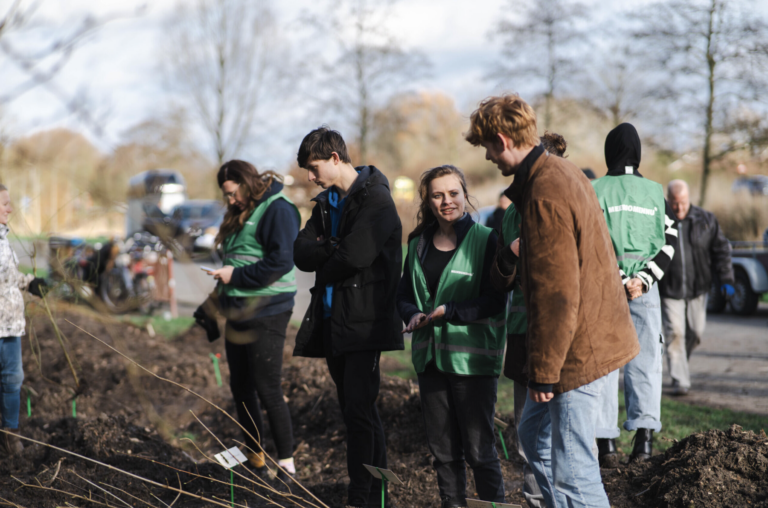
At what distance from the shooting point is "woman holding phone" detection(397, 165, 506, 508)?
3.02 metres

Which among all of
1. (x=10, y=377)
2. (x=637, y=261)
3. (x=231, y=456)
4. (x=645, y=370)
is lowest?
(x=231, y=456)

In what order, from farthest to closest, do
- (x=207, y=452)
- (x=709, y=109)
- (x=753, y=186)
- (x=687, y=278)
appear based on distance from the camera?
1. (x=753, y=186)
2. (x=709, y=109)
3. (x=687, y=278)
4. (x=207, y=452)

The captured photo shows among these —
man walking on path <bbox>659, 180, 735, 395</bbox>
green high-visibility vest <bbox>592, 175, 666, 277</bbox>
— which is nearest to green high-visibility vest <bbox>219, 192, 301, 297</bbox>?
green high-visibility vest <bbox>592, 175, 666, 277</bbox>

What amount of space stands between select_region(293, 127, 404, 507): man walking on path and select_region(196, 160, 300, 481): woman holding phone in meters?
0.67

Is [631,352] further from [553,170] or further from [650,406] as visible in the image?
[650,406]

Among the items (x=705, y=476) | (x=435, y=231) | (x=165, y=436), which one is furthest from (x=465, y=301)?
(x=165, y=436)

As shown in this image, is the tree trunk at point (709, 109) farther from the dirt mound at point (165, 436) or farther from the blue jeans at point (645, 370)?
the blue jeans at point (645, 370)

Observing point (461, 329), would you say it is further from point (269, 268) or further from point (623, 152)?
point (623, 152)

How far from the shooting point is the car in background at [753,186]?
636 inches

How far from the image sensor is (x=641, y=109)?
15.8 meters

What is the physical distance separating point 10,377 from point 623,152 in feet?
13.8

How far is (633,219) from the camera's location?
12.2ft

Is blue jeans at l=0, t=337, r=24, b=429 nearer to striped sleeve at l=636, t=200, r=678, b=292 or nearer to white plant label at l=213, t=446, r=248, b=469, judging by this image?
white plant label at l=213, t=446, r=248, b=469

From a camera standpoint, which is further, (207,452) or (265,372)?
(207,452)
